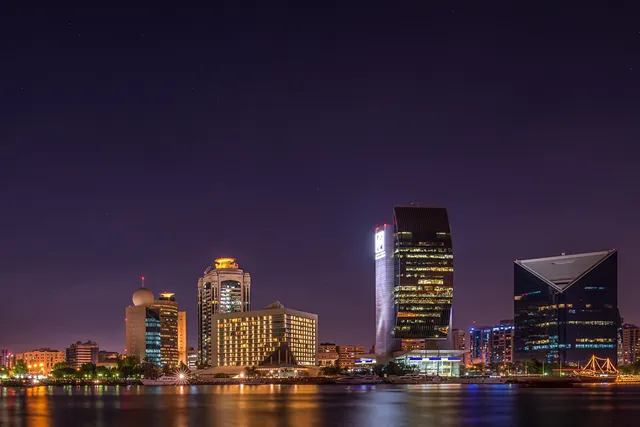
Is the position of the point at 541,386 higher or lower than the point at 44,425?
lower

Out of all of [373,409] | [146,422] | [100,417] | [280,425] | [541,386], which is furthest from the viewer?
[541,386]

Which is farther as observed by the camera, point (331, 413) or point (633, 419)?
point (331, 413)

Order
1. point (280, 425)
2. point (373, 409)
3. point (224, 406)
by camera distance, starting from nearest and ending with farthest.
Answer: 1. point (280, 425)
2. point (373, 409)
3. point (224, 406)

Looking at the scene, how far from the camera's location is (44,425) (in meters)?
69.2

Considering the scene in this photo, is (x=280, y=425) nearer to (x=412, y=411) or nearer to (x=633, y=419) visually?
(x=412, y=411)

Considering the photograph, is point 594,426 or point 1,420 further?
point 1,420

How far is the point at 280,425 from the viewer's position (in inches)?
2603

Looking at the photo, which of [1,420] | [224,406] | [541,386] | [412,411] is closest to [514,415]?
[412,411]

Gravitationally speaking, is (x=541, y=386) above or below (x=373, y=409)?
below

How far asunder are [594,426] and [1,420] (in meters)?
54.7

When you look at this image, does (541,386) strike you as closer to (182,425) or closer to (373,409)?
(373,409)

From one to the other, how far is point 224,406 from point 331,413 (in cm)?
1799

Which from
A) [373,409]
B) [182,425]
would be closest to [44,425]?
[182,425]

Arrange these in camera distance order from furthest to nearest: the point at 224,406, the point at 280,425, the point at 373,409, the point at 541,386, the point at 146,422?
the point at 541,386
the point at 224,406
the point at 373,409
the point at 146,422
the point at 280,425
